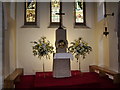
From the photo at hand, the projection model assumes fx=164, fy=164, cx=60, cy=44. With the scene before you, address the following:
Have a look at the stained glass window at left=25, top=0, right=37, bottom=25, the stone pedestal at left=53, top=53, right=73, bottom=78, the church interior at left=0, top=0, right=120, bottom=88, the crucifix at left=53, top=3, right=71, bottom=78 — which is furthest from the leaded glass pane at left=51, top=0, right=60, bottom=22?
the stone pedestal at left=53, top=53, right=73, bottom=78

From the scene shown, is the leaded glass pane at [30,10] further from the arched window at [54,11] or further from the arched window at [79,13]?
the arched window at [79,13]

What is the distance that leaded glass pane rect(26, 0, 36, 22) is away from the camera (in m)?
6.36

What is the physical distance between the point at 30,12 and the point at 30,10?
8cm

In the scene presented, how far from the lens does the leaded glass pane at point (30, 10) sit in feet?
20.9

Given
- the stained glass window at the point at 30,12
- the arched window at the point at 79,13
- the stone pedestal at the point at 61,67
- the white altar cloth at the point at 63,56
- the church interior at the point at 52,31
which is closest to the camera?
the white altar cloth at the point at 63,56

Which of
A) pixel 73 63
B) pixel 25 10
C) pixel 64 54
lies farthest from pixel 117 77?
pixel 25 10

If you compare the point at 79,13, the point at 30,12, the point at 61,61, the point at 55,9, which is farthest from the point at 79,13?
the point at 61,61

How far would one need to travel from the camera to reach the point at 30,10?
6.40 meters

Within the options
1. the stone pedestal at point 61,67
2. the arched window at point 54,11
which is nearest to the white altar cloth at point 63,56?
the stone pedestal at point 61,67

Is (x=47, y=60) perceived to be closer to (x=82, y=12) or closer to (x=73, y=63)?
(x=73, y=63)

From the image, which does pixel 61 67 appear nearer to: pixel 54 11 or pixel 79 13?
pixel 54 11

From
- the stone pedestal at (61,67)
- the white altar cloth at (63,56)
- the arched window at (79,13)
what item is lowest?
the stone pedestal at (61,67)

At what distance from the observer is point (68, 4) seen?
6465 millimetres

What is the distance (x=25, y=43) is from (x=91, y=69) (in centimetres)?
268
